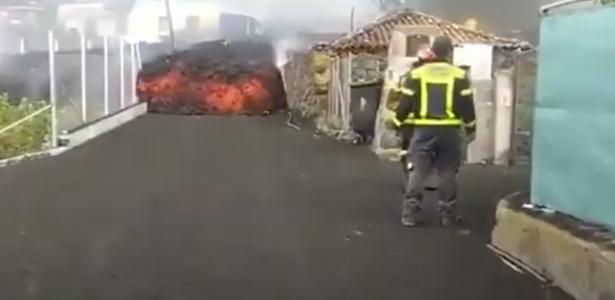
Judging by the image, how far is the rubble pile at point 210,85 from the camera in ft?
116

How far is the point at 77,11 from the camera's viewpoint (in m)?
38.6

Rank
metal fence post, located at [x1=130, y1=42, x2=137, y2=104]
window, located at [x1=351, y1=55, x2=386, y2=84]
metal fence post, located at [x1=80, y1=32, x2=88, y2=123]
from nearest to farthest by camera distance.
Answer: metal fence post, located at [x1=80, y1=32, x2=88, y2=123]
window, located at [x1=351, y1=55, x2=386, y2=84]
metal fence post, located at [x1=130, y1=42, x2=137, y2=104]

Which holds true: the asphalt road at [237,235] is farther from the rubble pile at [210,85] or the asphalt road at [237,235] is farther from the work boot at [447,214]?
the rubble pile at [210,85]

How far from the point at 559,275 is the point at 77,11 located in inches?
1312

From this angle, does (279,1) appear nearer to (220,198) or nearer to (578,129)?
(220,198)

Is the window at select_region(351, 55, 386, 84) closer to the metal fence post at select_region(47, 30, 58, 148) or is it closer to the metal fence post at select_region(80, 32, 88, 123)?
the metal fence post at select_region(80, 32, 88, 123)

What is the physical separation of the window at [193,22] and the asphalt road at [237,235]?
27.7 m

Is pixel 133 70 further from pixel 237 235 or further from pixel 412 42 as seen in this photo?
pixel 237 235

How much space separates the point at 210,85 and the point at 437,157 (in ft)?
87.8

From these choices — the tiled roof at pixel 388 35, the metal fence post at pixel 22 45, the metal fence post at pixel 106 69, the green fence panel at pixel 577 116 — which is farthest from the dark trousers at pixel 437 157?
the metal fence post at pixel 22 45

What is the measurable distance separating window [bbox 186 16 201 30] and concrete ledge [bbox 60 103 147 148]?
12849 mm

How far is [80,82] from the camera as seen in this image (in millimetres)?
22516

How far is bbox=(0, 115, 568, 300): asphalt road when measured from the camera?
7367mm

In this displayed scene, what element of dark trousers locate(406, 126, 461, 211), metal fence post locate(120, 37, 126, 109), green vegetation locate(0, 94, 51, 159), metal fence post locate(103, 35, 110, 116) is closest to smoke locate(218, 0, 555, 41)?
metal fence post locate(120, 37, 126, 109)
